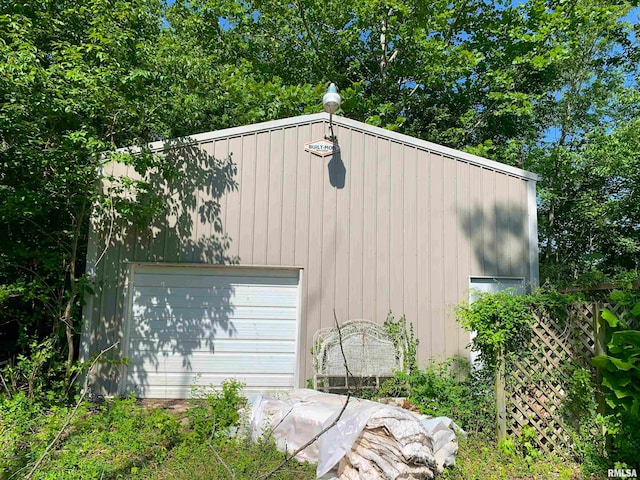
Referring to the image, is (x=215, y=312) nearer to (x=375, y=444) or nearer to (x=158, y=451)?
(x=158, y=451)

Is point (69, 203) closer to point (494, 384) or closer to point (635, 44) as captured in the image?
point (494, 384)

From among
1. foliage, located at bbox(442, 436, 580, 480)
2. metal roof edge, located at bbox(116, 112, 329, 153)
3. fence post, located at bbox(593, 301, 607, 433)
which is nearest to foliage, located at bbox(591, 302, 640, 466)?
fence post, located at bbox(593, 301, 607, 433)

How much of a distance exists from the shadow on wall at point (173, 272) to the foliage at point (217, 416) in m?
1.44

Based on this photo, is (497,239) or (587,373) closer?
(587,373)

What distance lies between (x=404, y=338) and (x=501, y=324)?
209cm

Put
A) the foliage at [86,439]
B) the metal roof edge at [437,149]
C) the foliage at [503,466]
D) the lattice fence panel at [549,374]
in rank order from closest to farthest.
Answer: the foliage at [86,439], the foliage at [503,466], the lattice fence panel at [549,374], the metal roof edge at [437,149]

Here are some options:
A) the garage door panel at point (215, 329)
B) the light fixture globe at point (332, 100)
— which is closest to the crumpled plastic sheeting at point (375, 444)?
the garage door panel at point (215, 329)

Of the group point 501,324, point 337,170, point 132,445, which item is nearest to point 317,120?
point 337,170

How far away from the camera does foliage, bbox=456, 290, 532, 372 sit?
13.2 ft

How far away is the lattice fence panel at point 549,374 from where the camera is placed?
3801 millimetres

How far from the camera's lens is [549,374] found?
394 cm

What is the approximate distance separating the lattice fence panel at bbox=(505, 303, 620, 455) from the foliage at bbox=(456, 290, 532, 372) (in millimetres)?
109

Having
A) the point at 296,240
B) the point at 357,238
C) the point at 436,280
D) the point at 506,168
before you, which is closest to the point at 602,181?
the point at 506,168

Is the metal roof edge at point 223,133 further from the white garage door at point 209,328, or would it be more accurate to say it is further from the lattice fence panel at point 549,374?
the lattice fence panel at point 549,374
